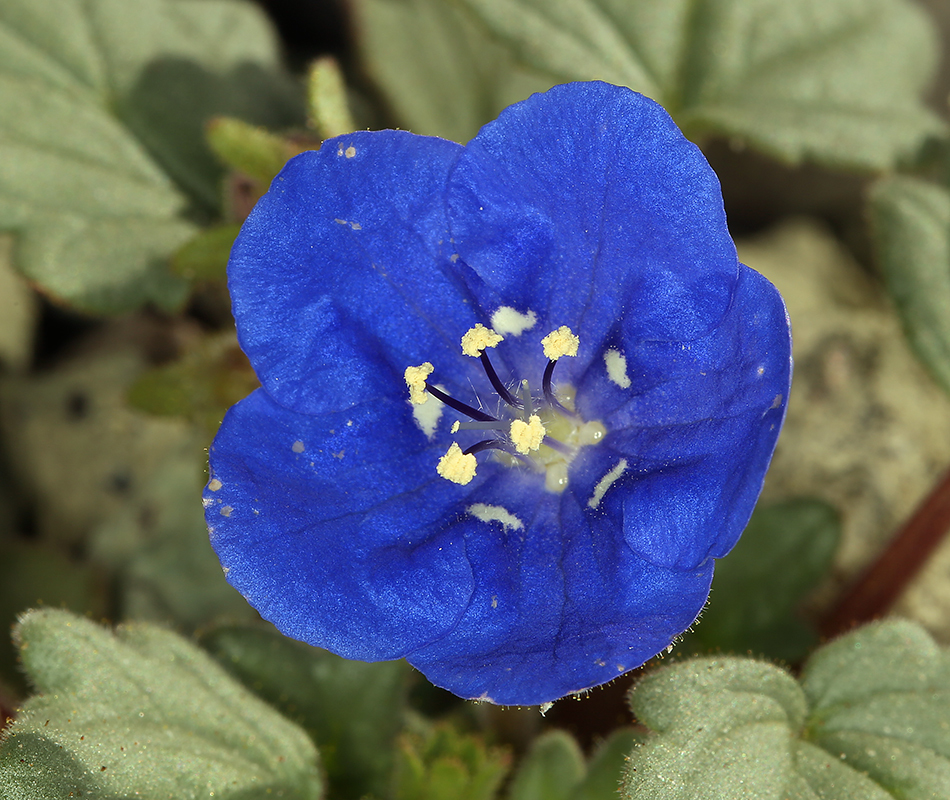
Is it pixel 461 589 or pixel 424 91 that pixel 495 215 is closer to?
pixel 461 589

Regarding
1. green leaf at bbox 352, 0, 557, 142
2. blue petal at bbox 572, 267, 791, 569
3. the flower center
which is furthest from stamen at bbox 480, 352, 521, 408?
green leaf at bbox 352, 0, 557, 142

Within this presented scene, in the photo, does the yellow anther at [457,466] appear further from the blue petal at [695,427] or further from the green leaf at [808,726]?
the green leaf at [808,726]

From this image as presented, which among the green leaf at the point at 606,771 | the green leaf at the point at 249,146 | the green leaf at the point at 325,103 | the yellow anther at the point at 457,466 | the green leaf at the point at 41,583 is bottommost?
the green leaf at the point at 41,583

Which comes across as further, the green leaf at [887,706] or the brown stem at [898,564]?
the brown stem at [898,564]

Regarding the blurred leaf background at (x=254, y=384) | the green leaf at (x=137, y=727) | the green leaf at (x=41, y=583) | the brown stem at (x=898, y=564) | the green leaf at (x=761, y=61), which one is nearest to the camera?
the green leaf at (x=137, y=727)

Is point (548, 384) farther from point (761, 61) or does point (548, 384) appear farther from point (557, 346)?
point (761, 61)

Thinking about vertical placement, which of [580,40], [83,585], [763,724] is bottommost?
[83,585]

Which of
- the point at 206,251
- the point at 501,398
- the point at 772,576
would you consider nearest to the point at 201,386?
the point at 206,251

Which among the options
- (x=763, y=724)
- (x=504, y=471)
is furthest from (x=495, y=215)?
(x=763, y=724)

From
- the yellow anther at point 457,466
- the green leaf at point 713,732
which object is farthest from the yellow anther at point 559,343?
the green leaf at point 713,732
